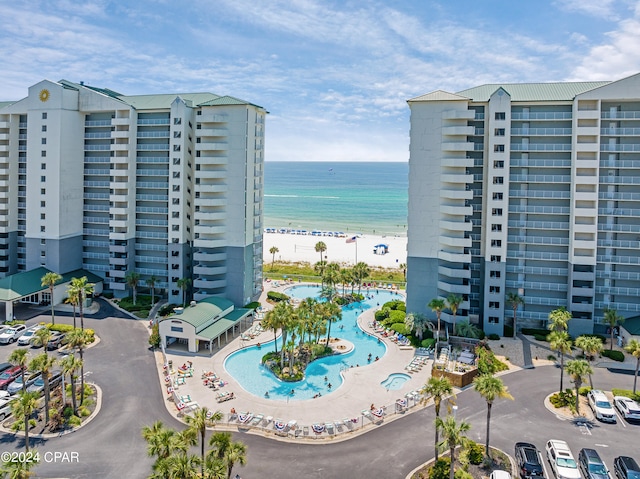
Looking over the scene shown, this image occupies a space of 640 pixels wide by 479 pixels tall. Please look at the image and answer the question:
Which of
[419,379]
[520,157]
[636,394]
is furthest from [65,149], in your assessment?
[636,394]

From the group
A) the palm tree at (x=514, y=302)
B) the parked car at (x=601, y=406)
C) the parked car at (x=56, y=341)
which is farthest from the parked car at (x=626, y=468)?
the parked car at (x=56, y=341)

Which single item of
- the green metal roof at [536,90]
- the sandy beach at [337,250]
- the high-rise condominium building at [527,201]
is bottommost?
the sandy beach at [337,250]

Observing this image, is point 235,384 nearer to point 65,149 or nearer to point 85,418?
point 85,418

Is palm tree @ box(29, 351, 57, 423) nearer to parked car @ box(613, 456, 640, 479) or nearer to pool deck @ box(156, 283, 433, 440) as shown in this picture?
pool deck @ box(156, 283, 433, 440)

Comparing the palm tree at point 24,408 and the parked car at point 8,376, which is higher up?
the palm tree at point 24,408

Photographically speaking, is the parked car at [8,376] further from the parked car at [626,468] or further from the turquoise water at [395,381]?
the parked car at [626,468]

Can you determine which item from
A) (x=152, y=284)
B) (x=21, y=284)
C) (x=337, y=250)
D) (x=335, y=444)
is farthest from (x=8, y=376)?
(x=337, y=250)

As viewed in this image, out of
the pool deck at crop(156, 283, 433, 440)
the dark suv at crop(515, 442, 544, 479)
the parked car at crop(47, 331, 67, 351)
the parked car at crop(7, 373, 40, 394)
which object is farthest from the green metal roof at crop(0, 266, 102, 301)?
the dark suv at crop(515, 442, 544, 479)

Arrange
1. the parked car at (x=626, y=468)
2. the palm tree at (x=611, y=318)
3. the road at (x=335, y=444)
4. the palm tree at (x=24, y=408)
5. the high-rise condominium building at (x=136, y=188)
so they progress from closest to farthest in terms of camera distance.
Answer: the parked car at (x=626, y=468) → the palm tree at (x=24, y=408) → the road at (x=335, y=444) → the palm tree at (x=611, y=318) → the high-rise condominium building at (x=136, y=188)

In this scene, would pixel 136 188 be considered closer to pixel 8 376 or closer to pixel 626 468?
pixel 8 376
